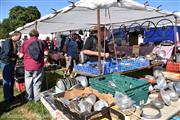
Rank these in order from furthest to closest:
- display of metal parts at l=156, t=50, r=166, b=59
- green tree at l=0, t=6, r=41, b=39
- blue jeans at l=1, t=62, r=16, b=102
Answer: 1. green tree at l=0, t=6, r=41, b=39
2. display of metal parts at l=156, t=50, r=166, b=59
3. blue jeans at l=1, t=62, r=16, b=102

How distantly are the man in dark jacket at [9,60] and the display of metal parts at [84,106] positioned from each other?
2.58 metres

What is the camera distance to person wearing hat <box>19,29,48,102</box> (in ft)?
17.4

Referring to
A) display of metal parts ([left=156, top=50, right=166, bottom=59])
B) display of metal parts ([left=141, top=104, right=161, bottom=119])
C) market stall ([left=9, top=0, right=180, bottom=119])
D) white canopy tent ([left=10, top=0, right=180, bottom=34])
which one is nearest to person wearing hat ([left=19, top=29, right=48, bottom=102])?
white canopy tent ([left=10, top=0, right=180, bottom=34])

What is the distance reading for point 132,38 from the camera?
1594cm

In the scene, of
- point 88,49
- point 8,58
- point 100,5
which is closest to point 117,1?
point 100,5

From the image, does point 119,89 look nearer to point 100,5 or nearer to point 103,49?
point 100,5

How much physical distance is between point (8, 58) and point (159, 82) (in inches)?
134

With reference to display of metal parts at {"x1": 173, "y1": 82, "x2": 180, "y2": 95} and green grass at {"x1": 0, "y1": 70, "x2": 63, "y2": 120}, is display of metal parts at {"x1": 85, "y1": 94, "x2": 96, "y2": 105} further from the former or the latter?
display of metal parts at {"x1": 173, "y1": 82, "x2": 180, "y2": 95}

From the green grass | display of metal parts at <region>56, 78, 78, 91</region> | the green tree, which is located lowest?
the green grass

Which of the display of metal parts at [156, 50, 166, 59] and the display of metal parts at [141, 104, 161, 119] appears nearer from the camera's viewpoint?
the display of metal parts at [141, 104, 161, 119]

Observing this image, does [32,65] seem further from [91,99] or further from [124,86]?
[124,86]

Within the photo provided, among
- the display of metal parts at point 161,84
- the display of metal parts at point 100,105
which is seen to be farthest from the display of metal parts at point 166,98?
the display of metal parts at point 100,105

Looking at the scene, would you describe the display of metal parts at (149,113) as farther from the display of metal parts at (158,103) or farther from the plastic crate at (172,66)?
the plastic crate at (172,66)

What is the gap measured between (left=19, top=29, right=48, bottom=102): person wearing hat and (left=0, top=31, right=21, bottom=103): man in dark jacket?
20 cm
